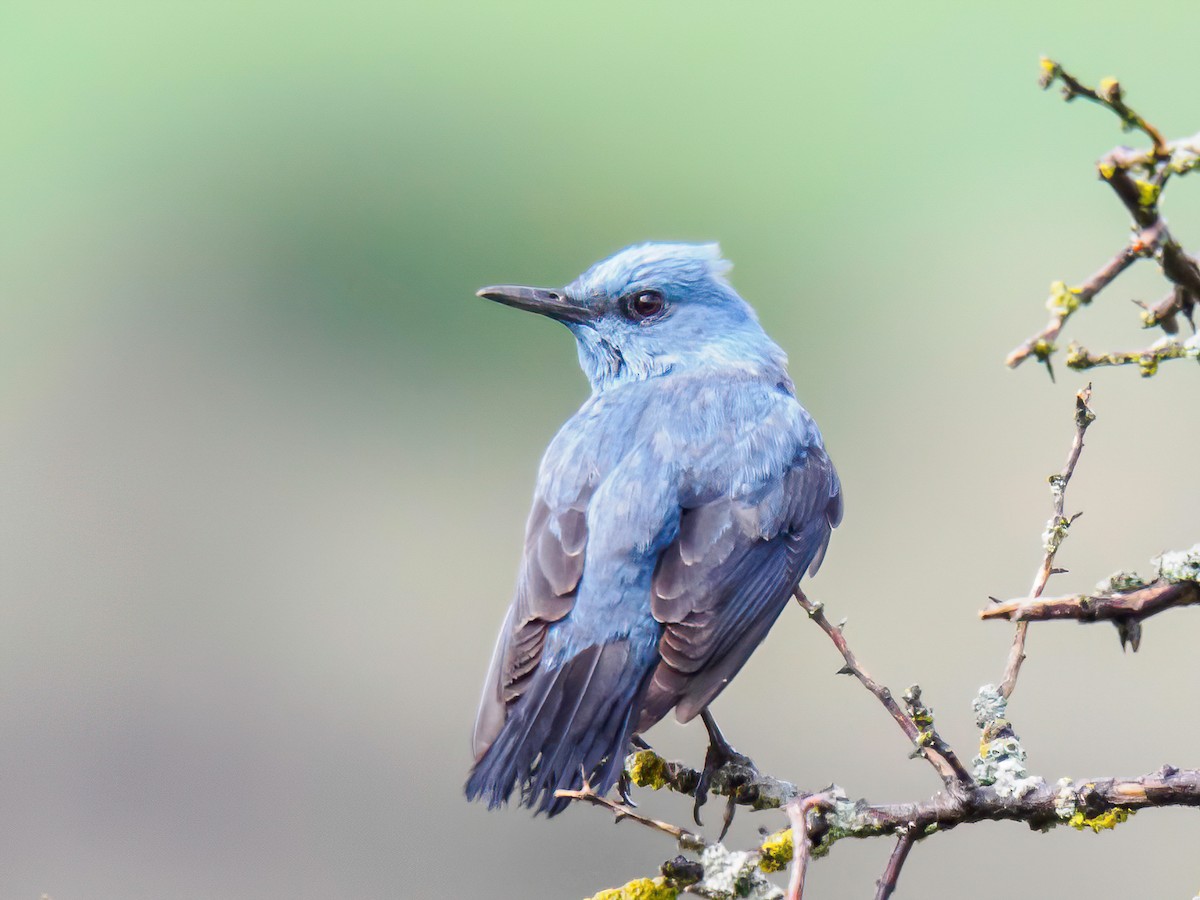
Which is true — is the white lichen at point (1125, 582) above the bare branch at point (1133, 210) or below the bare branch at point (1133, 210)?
below

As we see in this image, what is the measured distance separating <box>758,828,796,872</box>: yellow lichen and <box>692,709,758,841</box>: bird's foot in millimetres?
453

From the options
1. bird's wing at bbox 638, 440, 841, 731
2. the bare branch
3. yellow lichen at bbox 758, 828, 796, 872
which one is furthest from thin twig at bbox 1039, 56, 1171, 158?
bird's wing at bbox 638, 440, 841, 731

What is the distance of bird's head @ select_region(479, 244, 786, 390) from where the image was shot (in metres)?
5.52

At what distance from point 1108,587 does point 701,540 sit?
7.55 feet

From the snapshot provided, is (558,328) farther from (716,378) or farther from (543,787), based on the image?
(543,787)

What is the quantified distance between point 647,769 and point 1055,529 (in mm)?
1533

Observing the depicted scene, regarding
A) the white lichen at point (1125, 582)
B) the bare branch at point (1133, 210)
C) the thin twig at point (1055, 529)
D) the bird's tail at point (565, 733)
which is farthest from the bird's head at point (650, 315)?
the bare branch at point (1133, 210)

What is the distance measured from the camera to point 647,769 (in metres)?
3.81

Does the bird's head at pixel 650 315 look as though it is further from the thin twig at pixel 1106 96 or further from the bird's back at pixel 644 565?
the thin twig at pixel 1106 96

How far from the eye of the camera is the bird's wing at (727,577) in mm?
4191

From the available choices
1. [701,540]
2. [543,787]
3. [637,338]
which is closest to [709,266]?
[637,338]

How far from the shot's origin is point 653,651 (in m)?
4.38

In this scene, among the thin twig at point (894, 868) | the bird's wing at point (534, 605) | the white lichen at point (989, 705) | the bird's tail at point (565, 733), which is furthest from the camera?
the bird's wing at point (534, 605)

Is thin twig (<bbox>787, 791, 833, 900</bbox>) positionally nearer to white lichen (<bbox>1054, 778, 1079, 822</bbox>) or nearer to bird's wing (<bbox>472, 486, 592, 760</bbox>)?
white lichen (<bbox>1054, 778, 1079, 822</bbox>)
